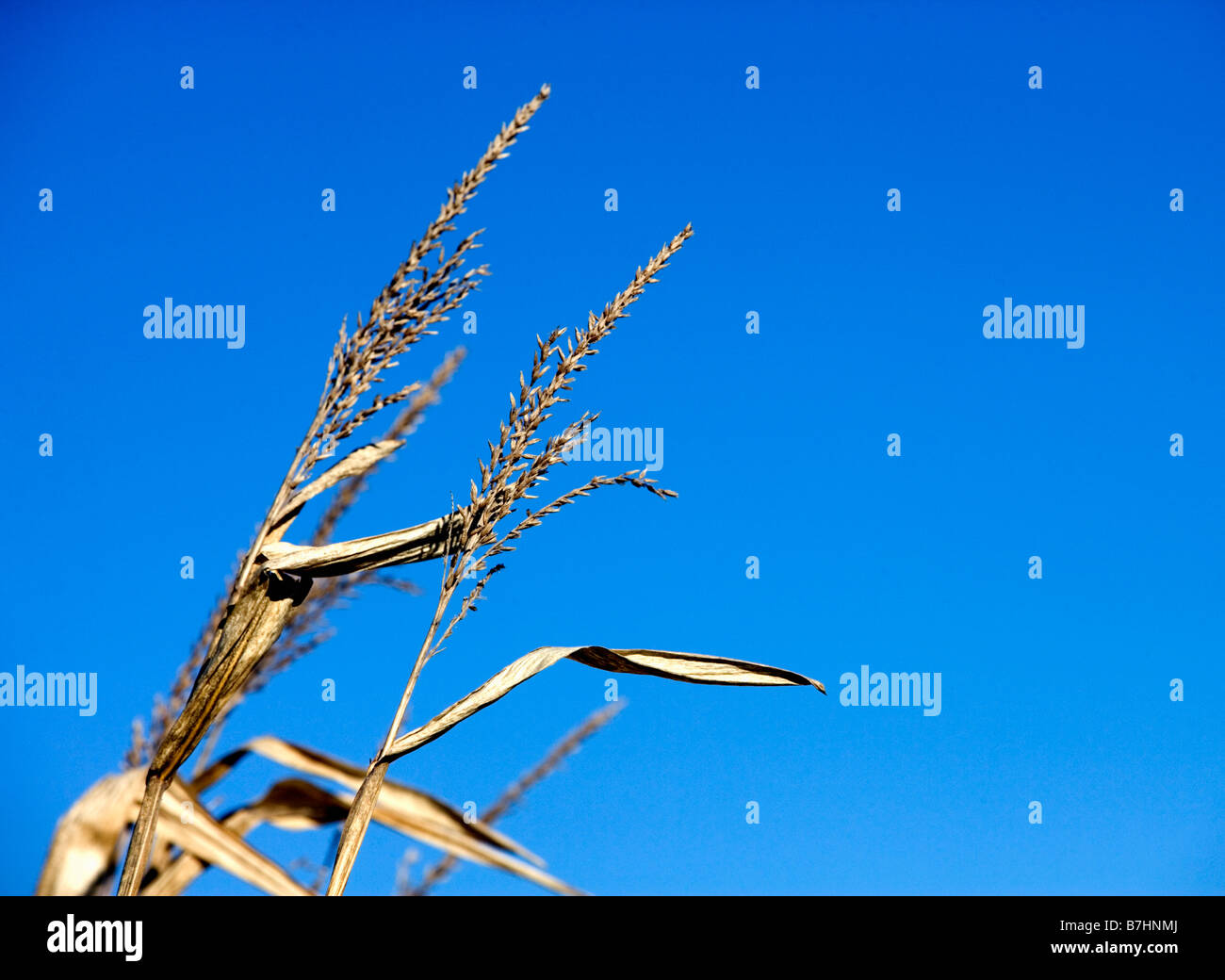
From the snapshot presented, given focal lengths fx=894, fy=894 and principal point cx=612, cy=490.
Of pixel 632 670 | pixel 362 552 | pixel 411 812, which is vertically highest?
pixel 362 552

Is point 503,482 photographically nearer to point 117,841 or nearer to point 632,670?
point 632,670

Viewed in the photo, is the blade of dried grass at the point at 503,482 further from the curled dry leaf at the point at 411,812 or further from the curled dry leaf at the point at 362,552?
the curled dry leaf at the point at 411,812

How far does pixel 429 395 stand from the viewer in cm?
211

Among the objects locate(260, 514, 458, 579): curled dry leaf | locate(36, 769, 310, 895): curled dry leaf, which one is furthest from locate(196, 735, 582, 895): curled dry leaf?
locate(260, 514, 458, 579): curled dry leaf

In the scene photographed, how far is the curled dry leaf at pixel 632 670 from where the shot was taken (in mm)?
1354

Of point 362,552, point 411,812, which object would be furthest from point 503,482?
point 411,812

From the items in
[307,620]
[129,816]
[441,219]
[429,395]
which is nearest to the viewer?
[441,219]

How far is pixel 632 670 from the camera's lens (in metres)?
1.45

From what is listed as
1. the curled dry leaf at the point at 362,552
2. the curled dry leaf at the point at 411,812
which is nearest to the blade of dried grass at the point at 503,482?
the curled dry leaf at the point at 362,552
